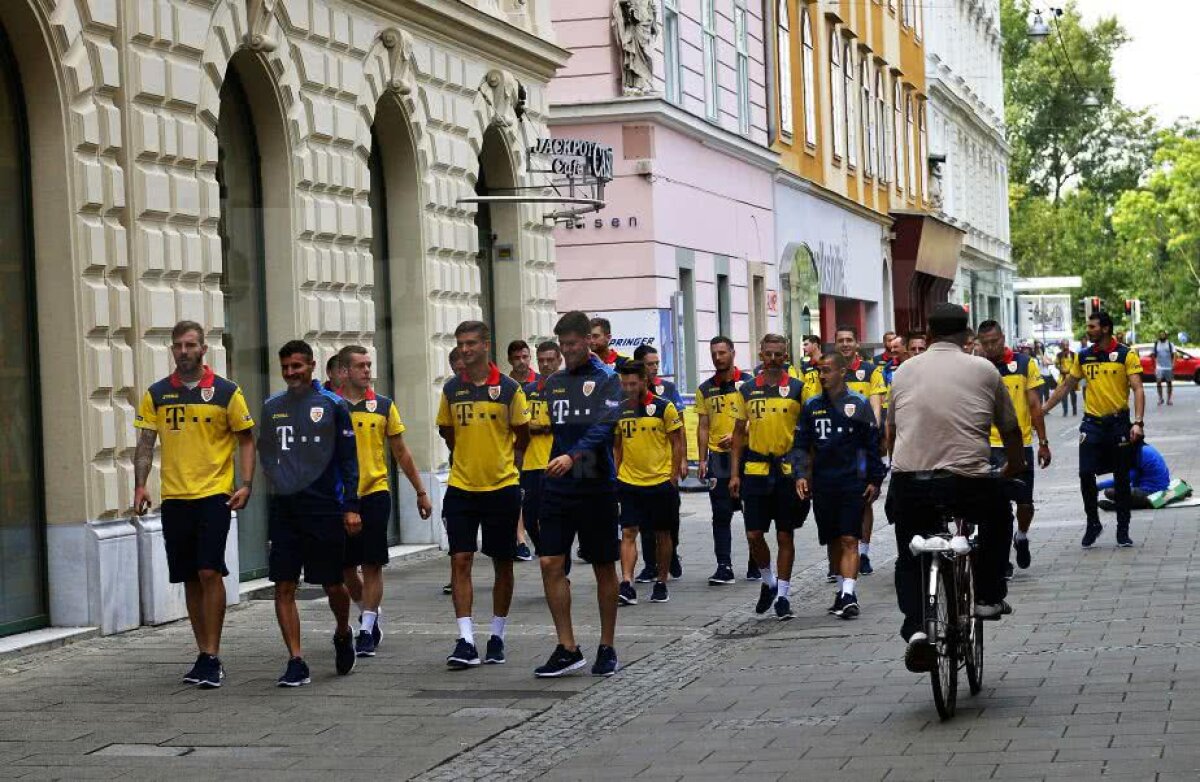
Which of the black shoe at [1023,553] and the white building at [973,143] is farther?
the white building at [973,143]

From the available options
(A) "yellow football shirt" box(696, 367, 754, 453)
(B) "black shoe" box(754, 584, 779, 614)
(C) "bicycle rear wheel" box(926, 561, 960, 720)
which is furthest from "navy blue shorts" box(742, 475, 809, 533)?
(C) "bicycle rear wheel" box(926, 561, 960, 720)

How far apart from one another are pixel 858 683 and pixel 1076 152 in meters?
95.4

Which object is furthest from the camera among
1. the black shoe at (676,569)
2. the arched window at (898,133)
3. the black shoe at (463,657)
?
the arched window at (898,133)

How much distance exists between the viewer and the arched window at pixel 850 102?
4416cm

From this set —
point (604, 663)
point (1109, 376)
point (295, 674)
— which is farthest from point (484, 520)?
point (1109, 376)

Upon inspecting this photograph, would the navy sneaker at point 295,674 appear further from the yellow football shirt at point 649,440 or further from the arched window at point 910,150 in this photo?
the arched window at point 910,150

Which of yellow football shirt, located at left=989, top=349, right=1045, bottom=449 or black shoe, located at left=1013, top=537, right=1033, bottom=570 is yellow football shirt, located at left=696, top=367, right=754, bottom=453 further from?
black shoe, located at left=1013, top=537, right=1033, bottom=570

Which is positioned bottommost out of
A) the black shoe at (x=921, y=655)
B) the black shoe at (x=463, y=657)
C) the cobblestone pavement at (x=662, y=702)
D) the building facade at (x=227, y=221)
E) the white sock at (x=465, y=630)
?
the cobblestone pavement at (x=662, y=702)

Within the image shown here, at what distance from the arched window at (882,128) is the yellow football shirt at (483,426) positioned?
36633 mm

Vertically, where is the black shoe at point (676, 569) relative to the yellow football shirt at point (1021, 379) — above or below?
below

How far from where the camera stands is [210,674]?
38.3 feet

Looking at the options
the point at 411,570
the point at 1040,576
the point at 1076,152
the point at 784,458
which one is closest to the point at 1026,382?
the point at 1040,576

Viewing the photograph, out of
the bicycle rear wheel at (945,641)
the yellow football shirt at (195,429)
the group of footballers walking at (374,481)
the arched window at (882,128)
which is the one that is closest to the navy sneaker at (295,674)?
the group of footballers walking at (374,481)

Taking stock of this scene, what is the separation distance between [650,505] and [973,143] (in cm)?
5304
